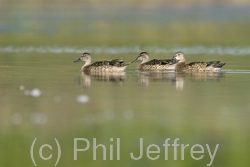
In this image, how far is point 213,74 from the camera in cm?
1689

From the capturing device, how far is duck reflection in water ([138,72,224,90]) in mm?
15380

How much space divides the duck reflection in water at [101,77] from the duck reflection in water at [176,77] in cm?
37

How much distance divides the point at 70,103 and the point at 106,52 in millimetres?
11440

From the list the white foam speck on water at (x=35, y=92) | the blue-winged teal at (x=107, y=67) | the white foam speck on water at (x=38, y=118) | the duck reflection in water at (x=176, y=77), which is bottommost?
the white foam speck on water at (x=38, y=118)

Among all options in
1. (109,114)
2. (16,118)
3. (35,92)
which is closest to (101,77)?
(35,92)

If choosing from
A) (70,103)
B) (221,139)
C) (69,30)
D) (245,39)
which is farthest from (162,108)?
(69,30)

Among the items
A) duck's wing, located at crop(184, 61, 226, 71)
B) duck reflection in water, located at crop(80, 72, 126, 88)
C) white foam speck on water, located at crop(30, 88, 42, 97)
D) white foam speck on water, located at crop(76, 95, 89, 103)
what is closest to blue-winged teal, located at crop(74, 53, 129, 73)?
duck reflection in water, located at crop(80, 72, 126, 88)

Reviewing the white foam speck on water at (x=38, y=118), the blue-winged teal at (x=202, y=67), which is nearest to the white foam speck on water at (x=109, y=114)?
the white foam speck on water at (x=38, y=118)

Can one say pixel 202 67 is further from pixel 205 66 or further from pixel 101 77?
pixel 101 77

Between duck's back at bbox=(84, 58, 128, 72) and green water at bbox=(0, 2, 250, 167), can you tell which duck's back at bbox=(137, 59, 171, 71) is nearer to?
green water at bbox=(0, 2, 250, 167)

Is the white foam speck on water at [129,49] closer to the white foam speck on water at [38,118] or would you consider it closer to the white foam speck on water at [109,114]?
the white foam speck on water at [109,114]

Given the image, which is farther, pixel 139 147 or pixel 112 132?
pixel 112 132

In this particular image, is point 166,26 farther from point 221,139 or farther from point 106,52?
point 221,139

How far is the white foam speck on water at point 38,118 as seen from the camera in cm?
1107
